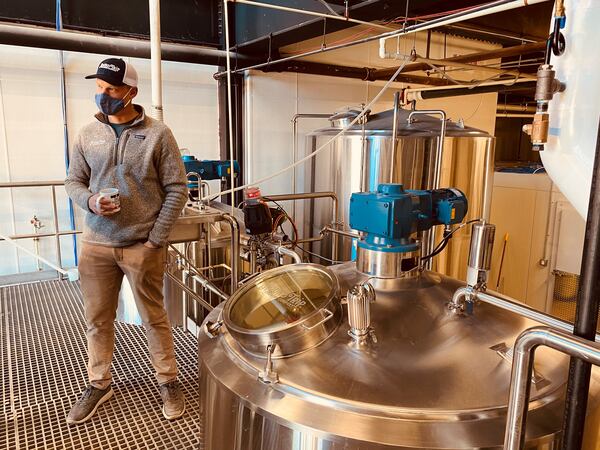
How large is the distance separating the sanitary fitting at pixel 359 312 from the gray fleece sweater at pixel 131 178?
1.03 meters

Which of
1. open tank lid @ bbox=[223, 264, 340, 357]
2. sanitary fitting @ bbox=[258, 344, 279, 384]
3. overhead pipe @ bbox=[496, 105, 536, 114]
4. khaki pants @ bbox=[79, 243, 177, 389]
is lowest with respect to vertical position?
khaki pants @ bbox=[79, 243, 177, 389]

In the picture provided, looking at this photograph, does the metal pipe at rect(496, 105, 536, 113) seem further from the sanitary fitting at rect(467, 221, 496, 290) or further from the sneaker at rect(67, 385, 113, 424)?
the sneaker at rect(67, 385, 113, 424)

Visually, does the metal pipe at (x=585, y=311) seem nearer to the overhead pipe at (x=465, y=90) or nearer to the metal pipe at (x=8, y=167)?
the overhead pipe at (x=465, y=90)

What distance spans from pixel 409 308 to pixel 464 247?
6.77 feet

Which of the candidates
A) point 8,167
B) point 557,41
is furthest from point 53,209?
point 557,41

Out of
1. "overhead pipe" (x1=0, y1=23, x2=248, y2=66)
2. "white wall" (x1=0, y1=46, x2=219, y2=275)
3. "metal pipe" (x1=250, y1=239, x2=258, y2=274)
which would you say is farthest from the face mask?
"white wall" (x1=0, y1=46, x2=219, y2=275)

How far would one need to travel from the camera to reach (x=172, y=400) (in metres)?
1.96

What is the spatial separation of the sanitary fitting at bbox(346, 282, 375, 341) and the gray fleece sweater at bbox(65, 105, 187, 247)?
1.03 m

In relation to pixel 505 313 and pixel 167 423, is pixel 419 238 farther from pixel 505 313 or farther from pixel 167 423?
pixel 167 423

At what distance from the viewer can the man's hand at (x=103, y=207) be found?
5.38ft

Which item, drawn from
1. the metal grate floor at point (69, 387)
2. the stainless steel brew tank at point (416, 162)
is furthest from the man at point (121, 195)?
the stainless steel brew tank at point (416, 162)

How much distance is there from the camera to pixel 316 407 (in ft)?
2.84

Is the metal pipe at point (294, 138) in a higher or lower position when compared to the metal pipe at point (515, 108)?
lower

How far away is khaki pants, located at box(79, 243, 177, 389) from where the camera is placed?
1.82m
